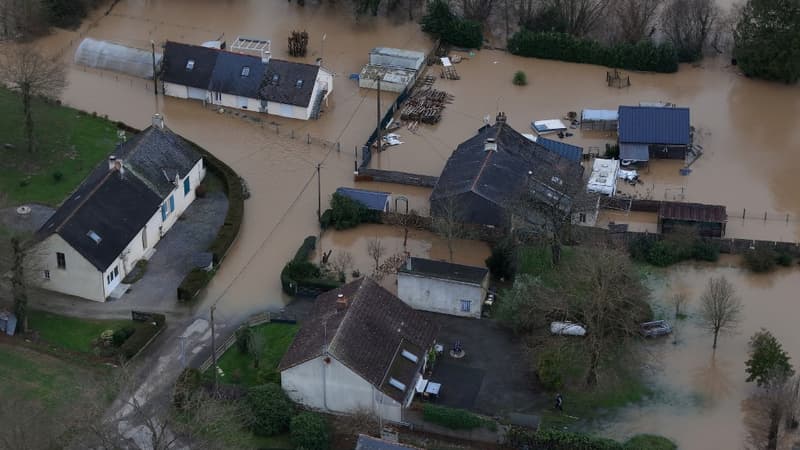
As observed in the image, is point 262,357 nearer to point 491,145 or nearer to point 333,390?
point 333,390

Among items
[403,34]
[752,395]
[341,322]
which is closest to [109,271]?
[341,322]

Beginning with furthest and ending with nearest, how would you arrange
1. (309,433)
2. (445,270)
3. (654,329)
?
(445,270), (654,329), (309,433)

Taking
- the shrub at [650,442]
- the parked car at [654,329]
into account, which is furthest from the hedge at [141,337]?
the parked car at [654,329]

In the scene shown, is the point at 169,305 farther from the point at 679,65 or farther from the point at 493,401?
the point at 679,65

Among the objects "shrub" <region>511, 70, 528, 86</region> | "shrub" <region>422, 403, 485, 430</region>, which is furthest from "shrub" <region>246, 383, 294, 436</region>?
"shrub" <region>511, 70, 528, 86</region>

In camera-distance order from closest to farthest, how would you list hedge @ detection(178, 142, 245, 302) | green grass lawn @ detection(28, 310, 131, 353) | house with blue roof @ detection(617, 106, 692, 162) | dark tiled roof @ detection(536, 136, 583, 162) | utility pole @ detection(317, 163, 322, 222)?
1. green grass lawn @ detection(28, 310, 131, 353)
2. hedge @ detection(178, 142, 245, 302)
3. utility pole @ detection(317, 163, 322, 222)
4. dark tiled roof @ detection(536, 136, 583, 162)
5. house with blue roof @ detection(617, 106, 692, 162)

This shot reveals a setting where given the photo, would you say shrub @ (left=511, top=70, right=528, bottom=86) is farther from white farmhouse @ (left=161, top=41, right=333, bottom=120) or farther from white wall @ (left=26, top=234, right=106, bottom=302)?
white wall @ (left=26, top=234, right=106, bottom=302)

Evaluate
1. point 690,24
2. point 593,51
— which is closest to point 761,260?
point 593,51
